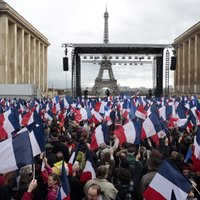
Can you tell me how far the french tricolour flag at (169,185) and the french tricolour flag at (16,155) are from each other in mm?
A: 1630

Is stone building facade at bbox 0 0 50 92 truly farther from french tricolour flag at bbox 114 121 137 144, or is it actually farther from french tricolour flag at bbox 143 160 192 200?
french tricolour flag at bbox 143 160 192 200

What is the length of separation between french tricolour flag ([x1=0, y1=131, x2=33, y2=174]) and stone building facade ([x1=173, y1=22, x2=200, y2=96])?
58.8 meters

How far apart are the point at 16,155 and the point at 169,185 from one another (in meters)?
2.02

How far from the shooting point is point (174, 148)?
10312mm

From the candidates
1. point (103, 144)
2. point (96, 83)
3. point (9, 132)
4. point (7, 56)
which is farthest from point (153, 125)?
point (96, 83)

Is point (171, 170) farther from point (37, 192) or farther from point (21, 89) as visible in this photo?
point (21, 89)

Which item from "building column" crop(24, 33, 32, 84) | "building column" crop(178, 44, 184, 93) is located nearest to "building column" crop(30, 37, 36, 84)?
"building column" crop(24, 33, 32, 84)

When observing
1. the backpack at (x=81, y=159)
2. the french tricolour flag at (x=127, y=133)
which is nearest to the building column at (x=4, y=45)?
the french tricolour flag at (x=127, y=133)

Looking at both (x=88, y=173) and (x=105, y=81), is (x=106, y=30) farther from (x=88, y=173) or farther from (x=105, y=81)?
(x=88, y=173)

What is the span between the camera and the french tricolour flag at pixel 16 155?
5961 mm

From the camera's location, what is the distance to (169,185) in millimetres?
5383

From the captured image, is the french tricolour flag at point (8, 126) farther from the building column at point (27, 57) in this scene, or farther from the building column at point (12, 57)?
the building column at point (27, 57)

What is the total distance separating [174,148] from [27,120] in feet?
20.1

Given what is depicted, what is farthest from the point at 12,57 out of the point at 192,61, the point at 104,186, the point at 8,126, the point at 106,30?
the point at 104,186
